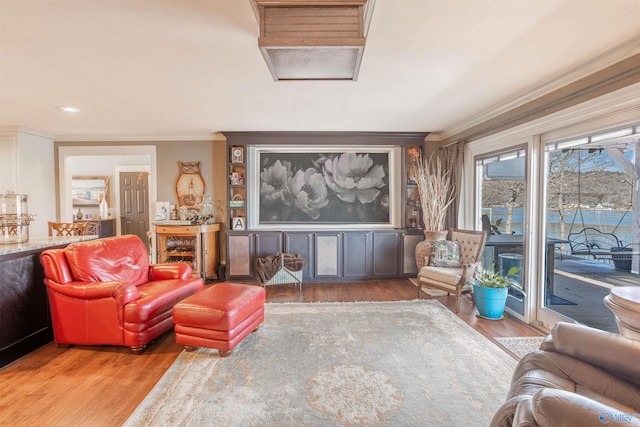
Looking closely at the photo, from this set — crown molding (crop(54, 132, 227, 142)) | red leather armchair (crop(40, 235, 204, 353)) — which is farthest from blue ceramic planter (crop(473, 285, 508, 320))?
crown molding (crop(54, 132, 227, 142))

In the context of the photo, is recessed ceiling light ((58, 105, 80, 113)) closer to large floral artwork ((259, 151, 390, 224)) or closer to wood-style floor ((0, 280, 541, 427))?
large floral artwork ((259, 151, 390, 224))

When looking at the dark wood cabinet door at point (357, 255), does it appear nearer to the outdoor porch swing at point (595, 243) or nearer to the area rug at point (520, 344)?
the area rug at point (520, 344)

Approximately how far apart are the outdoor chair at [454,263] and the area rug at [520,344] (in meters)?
0.68

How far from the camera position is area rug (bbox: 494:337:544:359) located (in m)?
2.56

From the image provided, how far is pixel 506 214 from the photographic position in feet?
11.9

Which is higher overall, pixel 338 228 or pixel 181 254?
pixel 338 228

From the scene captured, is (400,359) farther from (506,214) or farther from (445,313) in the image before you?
(506,214)

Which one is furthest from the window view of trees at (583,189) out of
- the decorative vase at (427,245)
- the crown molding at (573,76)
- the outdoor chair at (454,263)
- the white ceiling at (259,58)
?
the decorative vase at (427,245)

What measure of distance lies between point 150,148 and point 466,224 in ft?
17.5

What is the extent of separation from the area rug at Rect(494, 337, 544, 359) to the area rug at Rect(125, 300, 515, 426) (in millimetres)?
162

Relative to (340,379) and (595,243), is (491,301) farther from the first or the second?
(340,379)

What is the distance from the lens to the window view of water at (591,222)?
2389 mm

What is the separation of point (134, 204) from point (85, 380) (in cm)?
598

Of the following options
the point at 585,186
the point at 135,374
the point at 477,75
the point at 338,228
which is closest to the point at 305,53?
the point at 477,75
